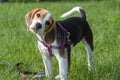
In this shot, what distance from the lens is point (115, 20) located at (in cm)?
970

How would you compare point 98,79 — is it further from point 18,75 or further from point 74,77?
point 18,75

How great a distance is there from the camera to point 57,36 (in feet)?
15.9

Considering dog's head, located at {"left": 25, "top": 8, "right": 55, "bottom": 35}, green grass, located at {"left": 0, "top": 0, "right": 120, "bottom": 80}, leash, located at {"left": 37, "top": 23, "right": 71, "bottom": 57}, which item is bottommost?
green grass, located at {"left": 0, "top": 0, "right": 120, "bottom": 80}

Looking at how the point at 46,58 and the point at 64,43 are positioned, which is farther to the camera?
the point at 46,58

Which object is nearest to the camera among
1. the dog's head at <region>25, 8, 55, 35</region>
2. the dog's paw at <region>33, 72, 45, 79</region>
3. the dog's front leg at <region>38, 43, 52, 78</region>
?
the dog's head at <region>25, 8, 55, 35</region>

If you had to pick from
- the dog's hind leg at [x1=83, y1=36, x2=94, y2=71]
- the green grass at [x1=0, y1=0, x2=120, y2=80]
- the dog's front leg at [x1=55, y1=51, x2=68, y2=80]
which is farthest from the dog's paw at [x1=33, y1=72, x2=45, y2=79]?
the dog's hind leg at [x1=83, y1=36, x2=94, y2=71]

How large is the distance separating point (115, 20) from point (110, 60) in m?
3.86

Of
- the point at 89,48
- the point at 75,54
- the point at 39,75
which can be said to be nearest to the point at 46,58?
the point at 39,75

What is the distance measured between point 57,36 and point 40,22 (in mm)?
559

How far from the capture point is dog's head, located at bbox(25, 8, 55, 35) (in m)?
4.32

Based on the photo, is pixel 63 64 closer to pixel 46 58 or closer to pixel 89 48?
pixel 46 58

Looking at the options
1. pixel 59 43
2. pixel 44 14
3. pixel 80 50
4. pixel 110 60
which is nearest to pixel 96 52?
pixel 80 50

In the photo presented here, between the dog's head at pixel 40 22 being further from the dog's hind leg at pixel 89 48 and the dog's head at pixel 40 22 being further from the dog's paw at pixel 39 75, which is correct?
the dog's hind leg at pixel 89 48

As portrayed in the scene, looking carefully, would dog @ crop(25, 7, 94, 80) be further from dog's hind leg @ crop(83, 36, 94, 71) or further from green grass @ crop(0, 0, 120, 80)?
green grass @ crop(0, 0, 120, 80)
